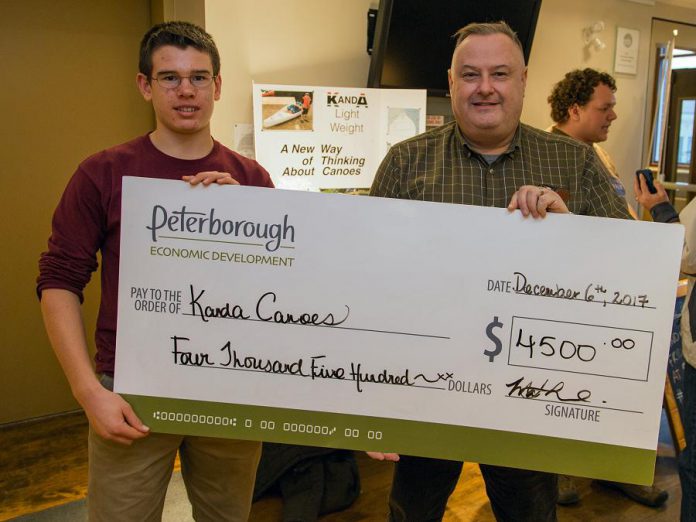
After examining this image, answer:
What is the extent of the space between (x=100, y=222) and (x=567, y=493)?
204 centimetres

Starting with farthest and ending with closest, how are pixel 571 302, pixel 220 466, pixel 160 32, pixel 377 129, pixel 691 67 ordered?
pixel 691 67, pixel 377 129, pixel 220 466, pixel 160 32, pixel 571 302

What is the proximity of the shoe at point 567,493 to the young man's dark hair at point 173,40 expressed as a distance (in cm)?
207

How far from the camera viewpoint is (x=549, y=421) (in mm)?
1168

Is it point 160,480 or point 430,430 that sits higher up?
point 430,430

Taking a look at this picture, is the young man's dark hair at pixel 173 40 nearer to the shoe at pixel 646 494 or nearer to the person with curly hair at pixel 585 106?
the person with curly hair at pixel 585 106

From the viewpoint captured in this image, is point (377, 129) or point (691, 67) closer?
point (377, 129)

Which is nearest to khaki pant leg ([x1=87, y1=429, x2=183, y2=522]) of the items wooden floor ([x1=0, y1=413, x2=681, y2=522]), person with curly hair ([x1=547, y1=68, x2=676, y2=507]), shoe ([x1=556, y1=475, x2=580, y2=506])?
wooden floor ([x1=0, y1=413, x2=681, y2=522])

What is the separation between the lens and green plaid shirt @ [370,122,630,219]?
4.46ft

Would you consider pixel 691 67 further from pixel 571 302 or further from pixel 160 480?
pixel 160 480

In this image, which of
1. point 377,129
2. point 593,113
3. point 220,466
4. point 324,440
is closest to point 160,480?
point 220,466

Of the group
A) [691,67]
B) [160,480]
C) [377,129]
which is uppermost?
[691,67]

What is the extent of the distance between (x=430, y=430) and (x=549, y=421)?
0.24 m

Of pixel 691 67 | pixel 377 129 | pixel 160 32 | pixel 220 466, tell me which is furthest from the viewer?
pixel 691 67

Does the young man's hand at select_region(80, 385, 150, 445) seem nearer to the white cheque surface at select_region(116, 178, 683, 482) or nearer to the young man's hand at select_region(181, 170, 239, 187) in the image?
the white cheque surface at select_region(116, 178, 683, 482)
